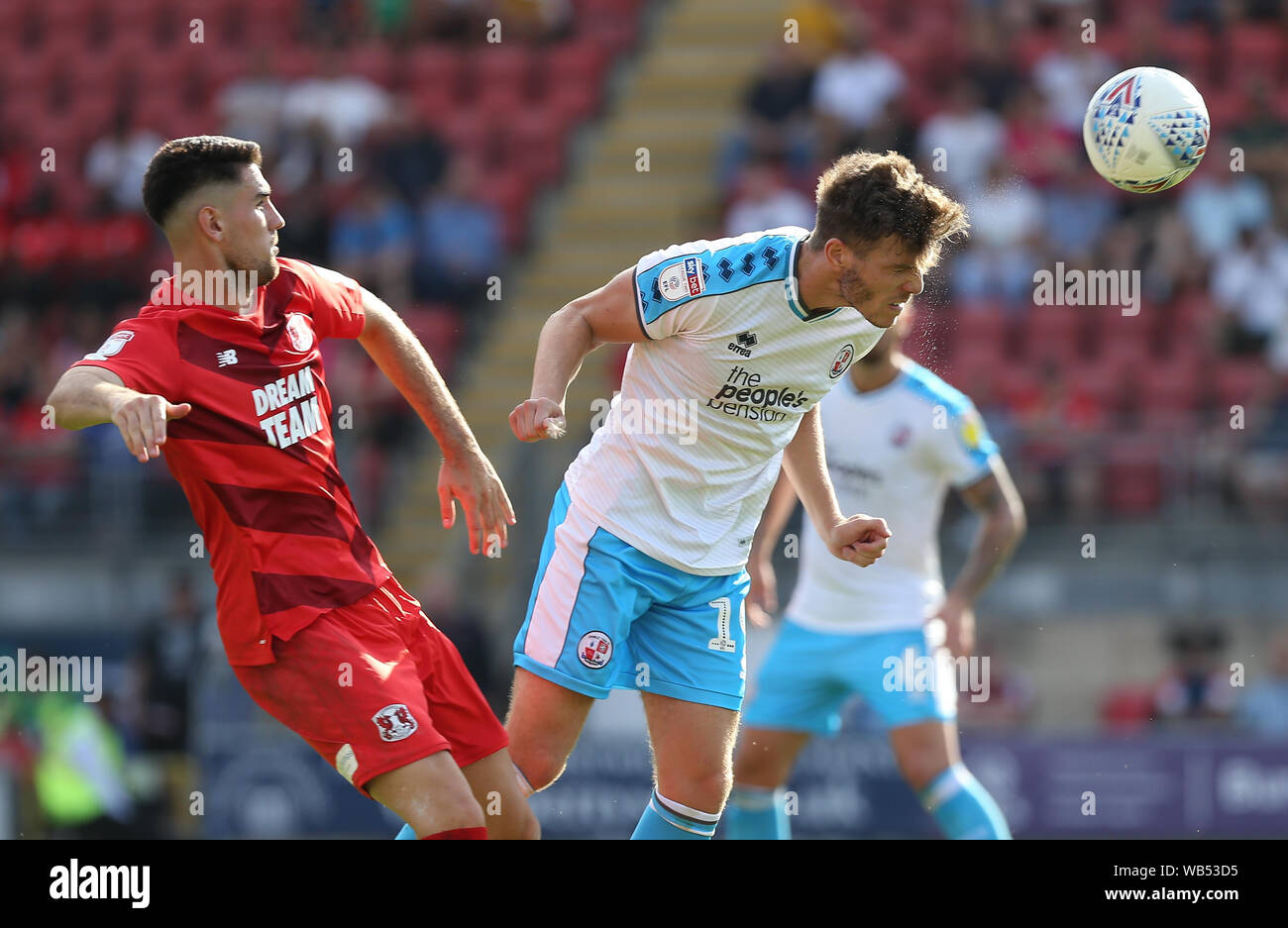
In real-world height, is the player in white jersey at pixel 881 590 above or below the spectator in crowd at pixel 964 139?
below

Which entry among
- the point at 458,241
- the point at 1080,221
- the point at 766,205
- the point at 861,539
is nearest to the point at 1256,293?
the point at 1080,221

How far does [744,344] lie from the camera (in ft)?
16.8

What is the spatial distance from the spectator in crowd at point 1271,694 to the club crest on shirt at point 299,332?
718cm

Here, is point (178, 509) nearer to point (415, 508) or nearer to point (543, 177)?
point (415, 508)

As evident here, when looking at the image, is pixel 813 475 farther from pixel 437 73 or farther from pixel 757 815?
pixel 437 73

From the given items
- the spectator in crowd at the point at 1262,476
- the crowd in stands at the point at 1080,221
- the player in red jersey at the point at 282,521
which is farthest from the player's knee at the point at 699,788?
the spectator in crowd at the point at 1262,476

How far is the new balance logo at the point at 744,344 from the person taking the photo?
5.11m

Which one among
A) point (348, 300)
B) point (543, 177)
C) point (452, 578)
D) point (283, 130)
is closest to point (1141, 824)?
point (452, 578)

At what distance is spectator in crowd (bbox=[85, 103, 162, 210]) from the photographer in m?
14.6

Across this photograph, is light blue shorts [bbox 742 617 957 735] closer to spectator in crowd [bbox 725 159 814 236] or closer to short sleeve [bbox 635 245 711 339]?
short sleeve [bbox 635 245 711 339]

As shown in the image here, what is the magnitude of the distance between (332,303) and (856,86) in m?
Result: 9.22

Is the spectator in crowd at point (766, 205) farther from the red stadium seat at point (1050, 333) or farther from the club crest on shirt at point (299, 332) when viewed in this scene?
the club crest on shirt at point (299, 332)

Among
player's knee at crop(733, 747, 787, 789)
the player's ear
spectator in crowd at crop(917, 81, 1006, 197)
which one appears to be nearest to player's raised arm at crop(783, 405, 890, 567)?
player's knee at crop(733, 747, 787, 789)

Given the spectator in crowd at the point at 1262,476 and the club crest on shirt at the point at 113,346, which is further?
the spectator in crowd at the point at 1262,476
